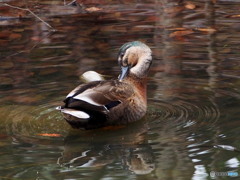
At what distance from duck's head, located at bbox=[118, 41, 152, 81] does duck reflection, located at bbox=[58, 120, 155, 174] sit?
26.4 inches

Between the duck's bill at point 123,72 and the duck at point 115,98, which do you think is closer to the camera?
the duck at point 115,98

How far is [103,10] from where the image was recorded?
12.9 m

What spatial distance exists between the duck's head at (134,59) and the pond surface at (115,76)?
38 centimetres

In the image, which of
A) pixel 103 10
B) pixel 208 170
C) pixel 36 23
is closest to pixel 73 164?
pixel 208 170

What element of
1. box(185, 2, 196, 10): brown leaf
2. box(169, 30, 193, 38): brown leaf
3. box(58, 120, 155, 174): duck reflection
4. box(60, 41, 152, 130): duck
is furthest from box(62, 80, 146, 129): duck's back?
box(185, 2, 196, 10): brown leaf

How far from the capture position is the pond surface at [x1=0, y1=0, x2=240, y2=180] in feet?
19.4

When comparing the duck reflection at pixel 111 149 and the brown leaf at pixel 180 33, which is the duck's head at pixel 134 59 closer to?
the duck reflection at pixel 111 149

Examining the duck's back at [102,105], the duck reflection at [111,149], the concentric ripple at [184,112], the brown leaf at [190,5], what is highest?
the brown leaf at [190,5]

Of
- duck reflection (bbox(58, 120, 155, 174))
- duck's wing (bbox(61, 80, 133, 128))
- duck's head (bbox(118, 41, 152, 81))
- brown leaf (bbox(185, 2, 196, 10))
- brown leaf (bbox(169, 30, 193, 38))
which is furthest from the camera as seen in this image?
brown leaf (bbox(185, 2, 196, 10))

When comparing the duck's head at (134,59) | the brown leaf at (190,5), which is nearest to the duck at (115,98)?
the duck's head at (134,59)

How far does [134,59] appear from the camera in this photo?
7.62m

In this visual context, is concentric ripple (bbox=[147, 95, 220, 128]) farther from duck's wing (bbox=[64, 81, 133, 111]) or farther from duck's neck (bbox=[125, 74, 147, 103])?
duck's wing (bbox=[64, 81, 133, 111])

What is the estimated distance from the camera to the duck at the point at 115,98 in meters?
6.62

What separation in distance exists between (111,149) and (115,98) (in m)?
0.81
